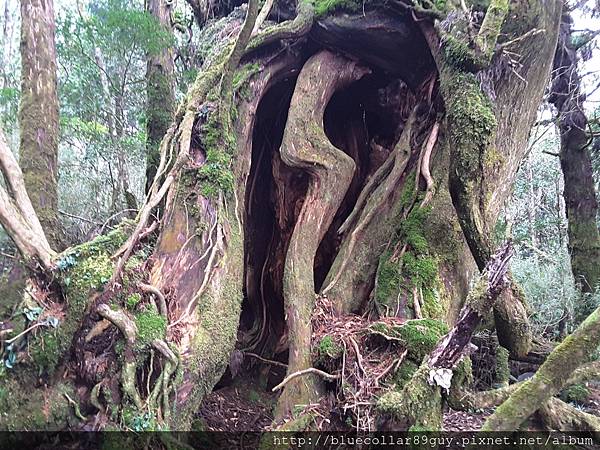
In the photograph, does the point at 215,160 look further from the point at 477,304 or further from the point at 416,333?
the point at 477,304

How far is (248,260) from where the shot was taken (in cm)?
516

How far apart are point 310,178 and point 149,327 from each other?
229cm

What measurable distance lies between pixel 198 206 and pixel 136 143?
18.4 ft

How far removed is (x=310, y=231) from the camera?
4207mm

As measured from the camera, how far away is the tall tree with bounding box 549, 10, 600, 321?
671 centimetres

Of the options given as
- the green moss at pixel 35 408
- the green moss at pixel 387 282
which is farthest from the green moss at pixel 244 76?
the green moss at pixel 35 408

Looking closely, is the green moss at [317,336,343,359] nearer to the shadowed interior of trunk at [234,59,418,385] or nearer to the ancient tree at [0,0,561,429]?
the ancient tree at [0,0,561,429]

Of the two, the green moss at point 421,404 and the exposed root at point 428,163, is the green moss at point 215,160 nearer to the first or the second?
the exposed root at point 428,163

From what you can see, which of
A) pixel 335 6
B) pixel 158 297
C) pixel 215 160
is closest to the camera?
pixel 158 297

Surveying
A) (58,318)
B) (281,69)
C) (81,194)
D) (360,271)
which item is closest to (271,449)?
(58,318)

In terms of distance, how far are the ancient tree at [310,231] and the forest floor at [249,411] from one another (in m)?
0.49

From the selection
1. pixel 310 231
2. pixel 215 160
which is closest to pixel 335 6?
pixel 215 160

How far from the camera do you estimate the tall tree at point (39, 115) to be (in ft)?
13.7

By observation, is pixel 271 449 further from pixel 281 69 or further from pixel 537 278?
pixel 537 278
